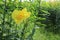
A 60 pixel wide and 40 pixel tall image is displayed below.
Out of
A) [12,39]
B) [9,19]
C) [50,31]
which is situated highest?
[9,19]

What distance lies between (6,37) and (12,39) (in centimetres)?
6

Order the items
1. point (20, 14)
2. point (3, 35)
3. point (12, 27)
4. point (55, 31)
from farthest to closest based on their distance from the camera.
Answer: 1. point (55, 31)
2. point (12, 27)
3. point (3, 35)
4. point (20, 14)

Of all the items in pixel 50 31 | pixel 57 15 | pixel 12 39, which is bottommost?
pixel 50 31

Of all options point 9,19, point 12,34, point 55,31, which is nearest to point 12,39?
point 12,34

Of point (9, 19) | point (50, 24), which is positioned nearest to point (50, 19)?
point (50, 24)

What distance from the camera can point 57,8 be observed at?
8.19 metres

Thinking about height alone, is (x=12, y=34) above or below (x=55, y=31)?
above

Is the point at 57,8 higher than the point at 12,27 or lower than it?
lower

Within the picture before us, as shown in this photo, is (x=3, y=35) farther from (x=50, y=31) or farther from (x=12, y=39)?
(x=50, y=31)

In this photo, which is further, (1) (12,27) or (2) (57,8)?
(2) (57,8)

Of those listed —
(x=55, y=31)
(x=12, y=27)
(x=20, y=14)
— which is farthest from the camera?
(x=55, y=31)

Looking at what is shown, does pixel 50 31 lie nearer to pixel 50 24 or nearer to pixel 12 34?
pixel 50 24

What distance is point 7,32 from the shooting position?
80.4 inches

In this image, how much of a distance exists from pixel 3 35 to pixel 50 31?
5.97 metres
